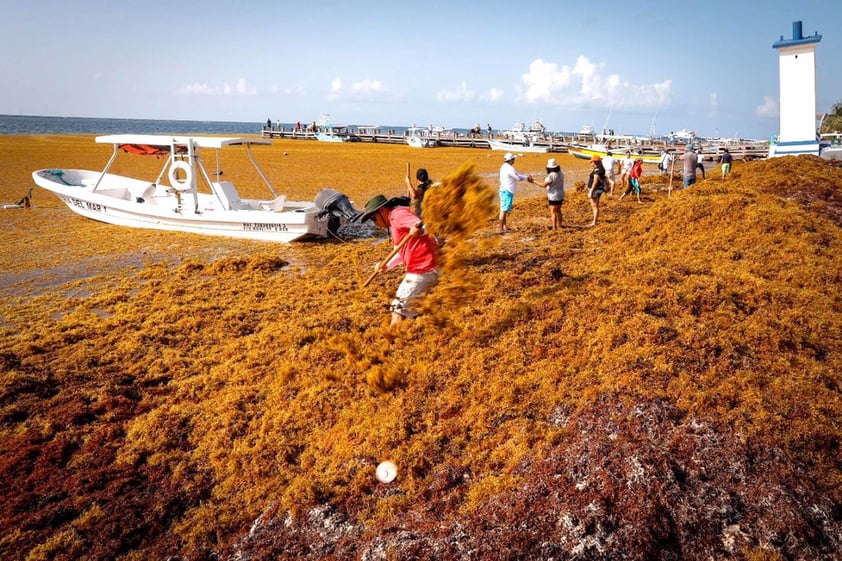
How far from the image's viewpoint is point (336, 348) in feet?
19.6

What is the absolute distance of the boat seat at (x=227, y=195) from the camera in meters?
12.9

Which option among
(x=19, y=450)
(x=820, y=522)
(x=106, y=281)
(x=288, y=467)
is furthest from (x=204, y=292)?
(x=820, y=522)

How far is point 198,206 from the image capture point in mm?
13070

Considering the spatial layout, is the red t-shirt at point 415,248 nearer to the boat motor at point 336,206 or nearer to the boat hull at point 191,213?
the boat hull at point 191,213

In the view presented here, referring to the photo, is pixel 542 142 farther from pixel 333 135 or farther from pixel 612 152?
pixel 333 135

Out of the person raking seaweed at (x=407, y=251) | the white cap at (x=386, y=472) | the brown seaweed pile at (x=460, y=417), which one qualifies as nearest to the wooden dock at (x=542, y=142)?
the brown seaweed pile at (x=460, y=417)

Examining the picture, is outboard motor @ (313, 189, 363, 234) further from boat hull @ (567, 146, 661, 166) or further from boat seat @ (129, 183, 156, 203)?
boat hull @ (567, 146, 661, 166)

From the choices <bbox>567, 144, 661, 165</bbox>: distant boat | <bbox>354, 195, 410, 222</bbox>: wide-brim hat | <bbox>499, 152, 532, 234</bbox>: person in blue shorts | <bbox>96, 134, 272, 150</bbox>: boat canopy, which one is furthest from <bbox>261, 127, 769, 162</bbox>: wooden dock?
<bbox>354, 195, 410, 222</bbox>: wide-brim hat

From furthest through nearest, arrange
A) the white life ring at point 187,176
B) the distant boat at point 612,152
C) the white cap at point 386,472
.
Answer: the distant boat at point 612,152 < the white life ring at point 187,176 < the white cap at point 386,472

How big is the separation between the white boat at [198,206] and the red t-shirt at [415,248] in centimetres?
655

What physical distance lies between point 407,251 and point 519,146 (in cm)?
4781

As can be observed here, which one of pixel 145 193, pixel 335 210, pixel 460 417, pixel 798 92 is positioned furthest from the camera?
pixel 798 92

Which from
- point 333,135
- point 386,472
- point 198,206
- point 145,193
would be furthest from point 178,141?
point 333,135

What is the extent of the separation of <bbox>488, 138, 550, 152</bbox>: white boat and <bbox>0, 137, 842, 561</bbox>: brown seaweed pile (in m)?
42.3
